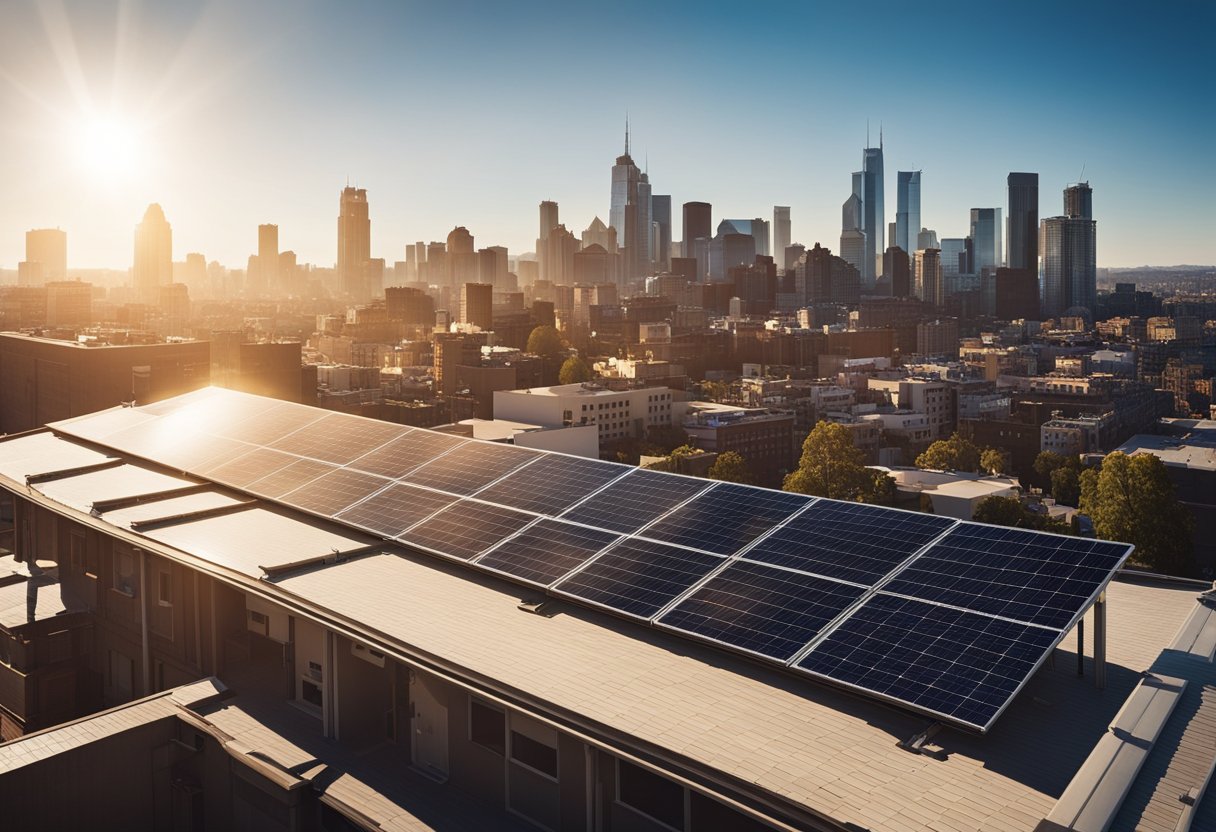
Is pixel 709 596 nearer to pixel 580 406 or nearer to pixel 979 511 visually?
pixel 979 511

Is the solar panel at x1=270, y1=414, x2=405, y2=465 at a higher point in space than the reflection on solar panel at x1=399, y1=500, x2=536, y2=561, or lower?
higher

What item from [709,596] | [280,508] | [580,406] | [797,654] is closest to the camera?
[797,654]

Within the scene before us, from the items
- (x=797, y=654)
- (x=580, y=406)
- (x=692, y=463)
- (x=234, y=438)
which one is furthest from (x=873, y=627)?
(x=580, y=406)

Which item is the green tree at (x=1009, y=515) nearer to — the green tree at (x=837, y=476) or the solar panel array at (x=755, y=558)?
the green tree at (x=837, y=476)

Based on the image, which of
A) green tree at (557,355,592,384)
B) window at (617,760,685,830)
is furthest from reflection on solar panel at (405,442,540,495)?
green tree at (557,355,592,384)

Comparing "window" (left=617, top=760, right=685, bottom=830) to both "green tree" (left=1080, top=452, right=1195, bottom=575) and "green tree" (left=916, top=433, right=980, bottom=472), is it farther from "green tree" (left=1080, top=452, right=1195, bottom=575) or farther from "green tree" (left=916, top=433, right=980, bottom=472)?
"green tree" (left=916, top=433, right=980, bottom=472)

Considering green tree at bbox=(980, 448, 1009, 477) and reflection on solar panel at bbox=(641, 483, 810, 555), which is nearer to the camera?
reflection on solar panel at bbox=(641, 483, 810, 555)

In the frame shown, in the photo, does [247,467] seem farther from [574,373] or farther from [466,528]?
[574,373]
